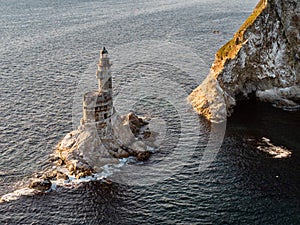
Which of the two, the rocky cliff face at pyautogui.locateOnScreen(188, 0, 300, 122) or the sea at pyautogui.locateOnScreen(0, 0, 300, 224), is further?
the rocky cliff face at pyautogui.locateOnScreen(188, 0, 300, 122)

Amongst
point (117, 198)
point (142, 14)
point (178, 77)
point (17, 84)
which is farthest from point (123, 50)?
point (117, 198)

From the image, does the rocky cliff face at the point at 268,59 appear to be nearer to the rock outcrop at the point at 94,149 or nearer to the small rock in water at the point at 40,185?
the rock outcrop at the point at 94,149

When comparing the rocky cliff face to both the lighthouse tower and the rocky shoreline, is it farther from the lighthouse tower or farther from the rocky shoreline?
the lighthouse tower

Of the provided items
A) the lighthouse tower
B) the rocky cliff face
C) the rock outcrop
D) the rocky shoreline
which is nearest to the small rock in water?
the rocky shoreline

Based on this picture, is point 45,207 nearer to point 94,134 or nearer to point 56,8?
point 94,134

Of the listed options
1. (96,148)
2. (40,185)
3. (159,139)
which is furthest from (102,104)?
(40,185)

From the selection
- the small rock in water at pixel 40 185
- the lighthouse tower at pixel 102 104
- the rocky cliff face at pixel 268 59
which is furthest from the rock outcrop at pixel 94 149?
the rocky cliff face at pixel 268 59
